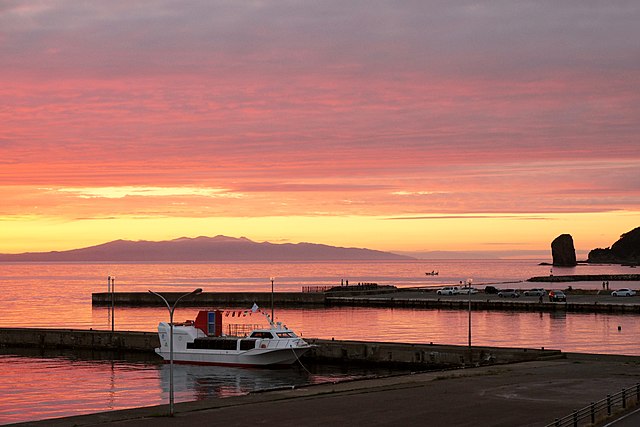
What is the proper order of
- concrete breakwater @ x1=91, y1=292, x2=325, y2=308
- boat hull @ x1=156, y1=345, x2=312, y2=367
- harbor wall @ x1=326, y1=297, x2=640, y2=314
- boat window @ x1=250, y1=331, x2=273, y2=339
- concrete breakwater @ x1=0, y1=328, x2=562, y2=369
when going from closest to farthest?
concrete breakwater @ x1=0, y1=328, x2=562, y2=369 < boat hull @ x1=156, y1=345, x2=312, y2=367 < boat window @ x1=250, y1=331, x2=273, y2=339 < harbor wall @ x1=326, y1=297, x2=640, y2=314 < concrete breakwater @ x1=91, y1=292, x2=325, y2=308

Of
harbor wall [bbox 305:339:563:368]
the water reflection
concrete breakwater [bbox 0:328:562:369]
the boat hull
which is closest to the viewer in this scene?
the water reflection

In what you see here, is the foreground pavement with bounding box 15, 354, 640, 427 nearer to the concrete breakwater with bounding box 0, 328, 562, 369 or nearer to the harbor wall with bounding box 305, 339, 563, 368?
the harbor wall with bounding box 305, 339, 563, 368

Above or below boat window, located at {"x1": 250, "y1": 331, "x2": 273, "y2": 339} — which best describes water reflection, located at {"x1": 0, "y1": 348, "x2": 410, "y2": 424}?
below

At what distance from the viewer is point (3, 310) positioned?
179375 mm

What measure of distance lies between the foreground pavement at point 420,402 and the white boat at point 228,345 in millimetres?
25153

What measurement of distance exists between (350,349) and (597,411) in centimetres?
4317

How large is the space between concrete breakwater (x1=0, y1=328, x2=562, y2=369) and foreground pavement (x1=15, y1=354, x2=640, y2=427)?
11750 mm

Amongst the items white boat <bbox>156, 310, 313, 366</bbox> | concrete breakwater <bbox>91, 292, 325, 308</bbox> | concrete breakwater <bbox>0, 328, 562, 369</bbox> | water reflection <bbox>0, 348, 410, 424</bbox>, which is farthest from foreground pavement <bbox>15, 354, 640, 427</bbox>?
concrete breakwater <bbox>91, 292, 325, 308</bbox>

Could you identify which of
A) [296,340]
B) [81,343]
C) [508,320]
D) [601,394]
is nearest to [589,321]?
[508,320]

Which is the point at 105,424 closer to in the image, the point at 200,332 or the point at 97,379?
the point at 97,379

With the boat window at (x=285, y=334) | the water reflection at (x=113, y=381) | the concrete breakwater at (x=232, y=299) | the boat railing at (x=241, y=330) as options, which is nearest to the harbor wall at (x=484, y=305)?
the concrete breakwater at (x=232, y=299)

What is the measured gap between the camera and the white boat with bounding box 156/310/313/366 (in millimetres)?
83438

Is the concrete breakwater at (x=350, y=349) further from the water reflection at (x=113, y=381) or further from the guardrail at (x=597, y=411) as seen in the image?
the guardrail at (x=597, y=411)

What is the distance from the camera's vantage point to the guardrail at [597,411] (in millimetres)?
35831
